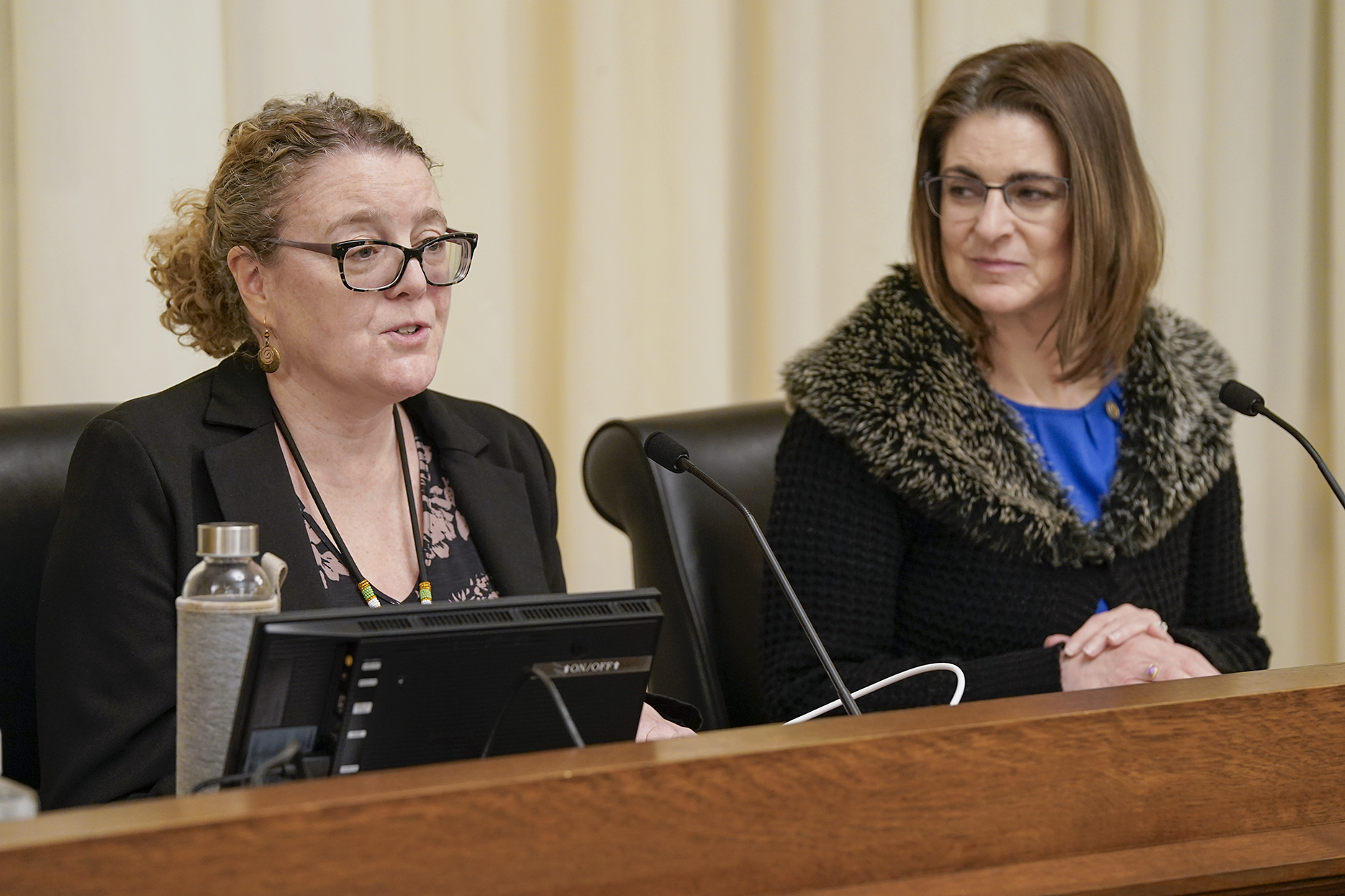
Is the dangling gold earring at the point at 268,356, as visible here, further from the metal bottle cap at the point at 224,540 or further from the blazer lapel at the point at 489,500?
the metal bottle cap at the point at 224,540

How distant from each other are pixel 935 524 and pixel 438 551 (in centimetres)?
69

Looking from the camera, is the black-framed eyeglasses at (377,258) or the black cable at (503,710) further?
the black-framed eyeglasses at (377,258)

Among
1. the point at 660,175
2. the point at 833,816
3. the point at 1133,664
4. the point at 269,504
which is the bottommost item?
the point at 1133,664

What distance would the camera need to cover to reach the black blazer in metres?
1.32

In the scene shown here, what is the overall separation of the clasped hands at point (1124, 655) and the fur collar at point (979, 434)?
0.49 feet

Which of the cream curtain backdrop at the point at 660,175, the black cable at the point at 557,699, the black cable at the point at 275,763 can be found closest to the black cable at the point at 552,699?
the black cable at the point at 557,699

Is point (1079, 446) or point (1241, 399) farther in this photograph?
point (1079, 446)

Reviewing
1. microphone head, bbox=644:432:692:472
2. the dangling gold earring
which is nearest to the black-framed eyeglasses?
the dangling gold earring

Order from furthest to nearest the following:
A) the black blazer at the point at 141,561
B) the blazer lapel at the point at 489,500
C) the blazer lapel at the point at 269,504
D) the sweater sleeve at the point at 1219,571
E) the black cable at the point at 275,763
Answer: the sweater sleeve at the point at 1219,571, the blazer lapel at the point at 489,500, the blazer lapel at the point at 269,504, the black blazer at the point at 141,561, the black cable at the point at 275,763

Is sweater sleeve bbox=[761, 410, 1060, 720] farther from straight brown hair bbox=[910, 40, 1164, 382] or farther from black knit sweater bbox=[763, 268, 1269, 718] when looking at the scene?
straight brown hair bbox=[910, 40, 1164, 382]

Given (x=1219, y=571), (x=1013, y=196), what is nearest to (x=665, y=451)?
(x=1013, y=196)

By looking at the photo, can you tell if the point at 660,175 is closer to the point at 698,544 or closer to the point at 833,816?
the point at 698,544

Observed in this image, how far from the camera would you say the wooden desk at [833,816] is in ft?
2.35

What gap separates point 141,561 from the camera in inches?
54.8
